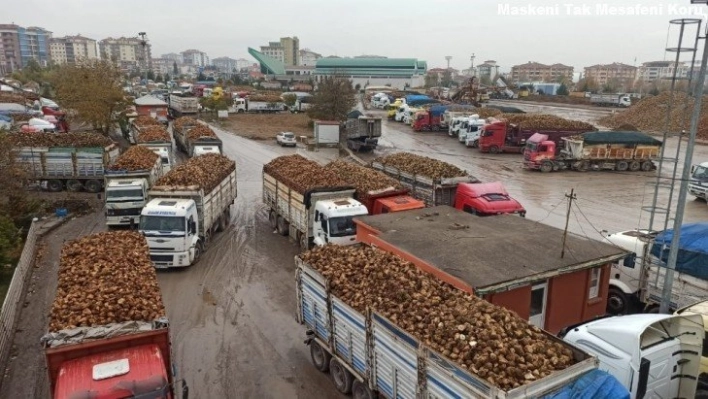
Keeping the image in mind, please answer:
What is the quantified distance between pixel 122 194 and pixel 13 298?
22.3 ft

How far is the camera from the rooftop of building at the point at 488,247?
977 cm

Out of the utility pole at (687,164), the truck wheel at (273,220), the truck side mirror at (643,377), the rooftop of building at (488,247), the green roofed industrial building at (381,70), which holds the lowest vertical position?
the truck wheel at (273,220)

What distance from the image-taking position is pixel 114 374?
21.6ft

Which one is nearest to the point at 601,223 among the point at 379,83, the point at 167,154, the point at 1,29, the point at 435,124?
the point at 167,154

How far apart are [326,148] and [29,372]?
34614 millimetres

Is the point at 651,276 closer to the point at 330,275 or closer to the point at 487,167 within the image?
the point at 330,275

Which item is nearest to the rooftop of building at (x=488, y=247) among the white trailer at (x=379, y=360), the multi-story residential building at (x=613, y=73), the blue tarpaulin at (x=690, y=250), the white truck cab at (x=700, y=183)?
the blue tarpaulin at (x=690, y=250)

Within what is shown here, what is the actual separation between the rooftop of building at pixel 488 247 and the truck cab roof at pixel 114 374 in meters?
5.51

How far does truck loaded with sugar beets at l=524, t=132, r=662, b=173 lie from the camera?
33.8 metres

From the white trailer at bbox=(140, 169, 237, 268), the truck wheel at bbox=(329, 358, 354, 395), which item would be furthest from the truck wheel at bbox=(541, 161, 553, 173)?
the truck wheel at bbox=(329, 358, 354, 395)

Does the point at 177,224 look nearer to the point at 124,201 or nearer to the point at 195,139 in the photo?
the point at 124,201

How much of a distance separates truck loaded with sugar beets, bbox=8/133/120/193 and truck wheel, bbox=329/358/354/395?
19.1 metres

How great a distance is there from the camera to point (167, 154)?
27.8m

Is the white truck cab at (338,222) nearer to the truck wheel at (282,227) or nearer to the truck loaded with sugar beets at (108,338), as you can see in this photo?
the truck wheel at (282,227)
